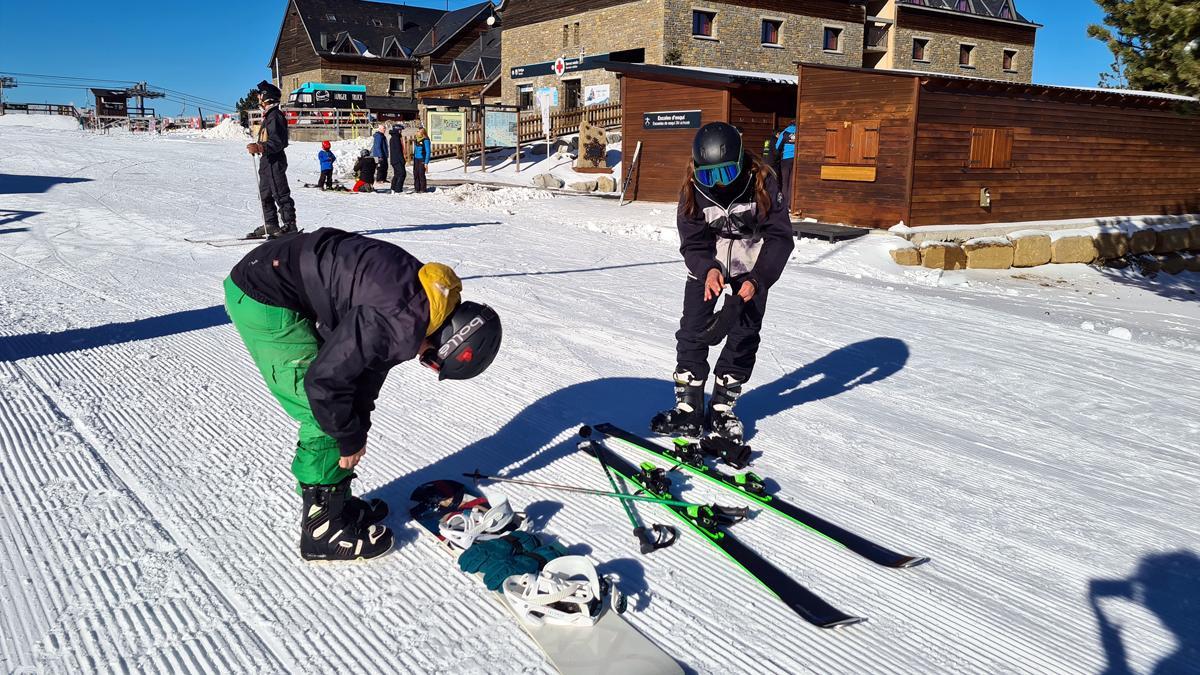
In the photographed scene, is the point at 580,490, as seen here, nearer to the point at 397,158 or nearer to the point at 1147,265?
the point at 1147,265

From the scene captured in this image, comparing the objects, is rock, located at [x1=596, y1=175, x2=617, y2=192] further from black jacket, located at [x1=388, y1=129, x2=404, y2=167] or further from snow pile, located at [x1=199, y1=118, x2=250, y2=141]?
snow pile, located at [x1=199, y1=118, x2=250, y2=141]

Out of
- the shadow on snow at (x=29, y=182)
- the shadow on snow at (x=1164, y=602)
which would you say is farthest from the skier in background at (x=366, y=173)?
the shadow on snow at (x=1164, y=602)

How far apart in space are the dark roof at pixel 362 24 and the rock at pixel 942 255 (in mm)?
53260

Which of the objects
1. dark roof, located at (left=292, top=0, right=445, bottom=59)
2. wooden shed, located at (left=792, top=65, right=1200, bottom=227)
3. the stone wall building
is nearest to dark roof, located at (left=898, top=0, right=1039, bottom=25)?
the stone wall building

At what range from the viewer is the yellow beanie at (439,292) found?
2557 millimetres

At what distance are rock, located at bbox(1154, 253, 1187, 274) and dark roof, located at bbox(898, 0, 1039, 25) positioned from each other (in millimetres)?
29908

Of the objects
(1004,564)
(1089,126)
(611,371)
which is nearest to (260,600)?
(1004,564)

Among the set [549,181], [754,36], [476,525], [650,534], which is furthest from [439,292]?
[754,36]

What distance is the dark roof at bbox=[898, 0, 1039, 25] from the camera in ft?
139

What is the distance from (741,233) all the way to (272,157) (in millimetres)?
8511

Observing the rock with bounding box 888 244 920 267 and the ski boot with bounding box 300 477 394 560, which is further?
the rock with bounding box 888 244 920 267

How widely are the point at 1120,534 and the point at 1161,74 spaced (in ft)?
29.8

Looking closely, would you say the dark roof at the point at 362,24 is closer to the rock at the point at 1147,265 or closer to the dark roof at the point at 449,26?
the dark roof at the point at 449,26

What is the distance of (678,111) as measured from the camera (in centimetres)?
1973
